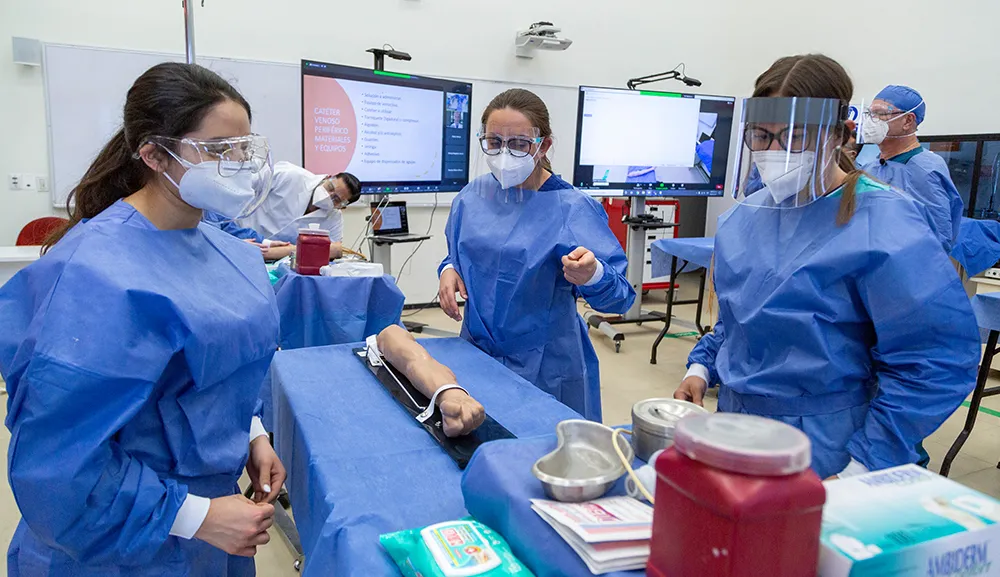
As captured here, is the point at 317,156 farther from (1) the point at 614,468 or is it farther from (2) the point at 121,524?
(1) the point at 614,468

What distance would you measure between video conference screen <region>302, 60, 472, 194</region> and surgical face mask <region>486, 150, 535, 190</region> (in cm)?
222

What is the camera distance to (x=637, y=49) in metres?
6.10

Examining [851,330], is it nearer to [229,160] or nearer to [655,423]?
[655,423]

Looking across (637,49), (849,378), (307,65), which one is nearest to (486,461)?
(849,378)

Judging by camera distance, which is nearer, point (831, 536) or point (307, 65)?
point (831, 536)

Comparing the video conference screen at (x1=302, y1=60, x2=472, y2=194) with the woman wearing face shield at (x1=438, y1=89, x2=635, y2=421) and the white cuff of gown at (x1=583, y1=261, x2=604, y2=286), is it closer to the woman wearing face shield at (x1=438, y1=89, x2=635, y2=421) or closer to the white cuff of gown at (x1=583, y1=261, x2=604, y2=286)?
the woman wearing face shield at (x1=438, y1=89, x2=635, y2=421)

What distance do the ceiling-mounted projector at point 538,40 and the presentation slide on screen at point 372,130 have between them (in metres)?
1.46

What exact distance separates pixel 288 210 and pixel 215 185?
2.76 m

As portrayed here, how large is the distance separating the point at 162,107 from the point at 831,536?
1148 mm

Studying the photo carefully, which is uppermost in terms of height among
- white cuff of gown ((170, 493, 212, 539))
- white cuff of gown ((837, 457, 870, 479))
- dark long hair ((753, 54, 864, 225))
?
dark long hair ((753, 54, 864, 225))

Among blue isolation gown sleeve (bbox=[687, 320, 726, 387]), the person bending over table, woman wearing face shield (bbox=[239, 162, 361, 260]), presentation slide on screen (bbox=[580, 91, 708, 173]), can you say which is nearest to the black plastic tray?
the person bending over table

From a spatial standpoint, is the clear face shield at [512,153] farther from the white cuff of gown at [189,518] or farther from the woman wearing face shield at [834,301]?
the white cuff of gown at [189,518]

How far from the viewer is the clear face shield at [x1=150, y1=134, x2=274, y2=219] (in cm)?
109

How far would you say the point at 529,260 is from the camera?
1.89 meters
